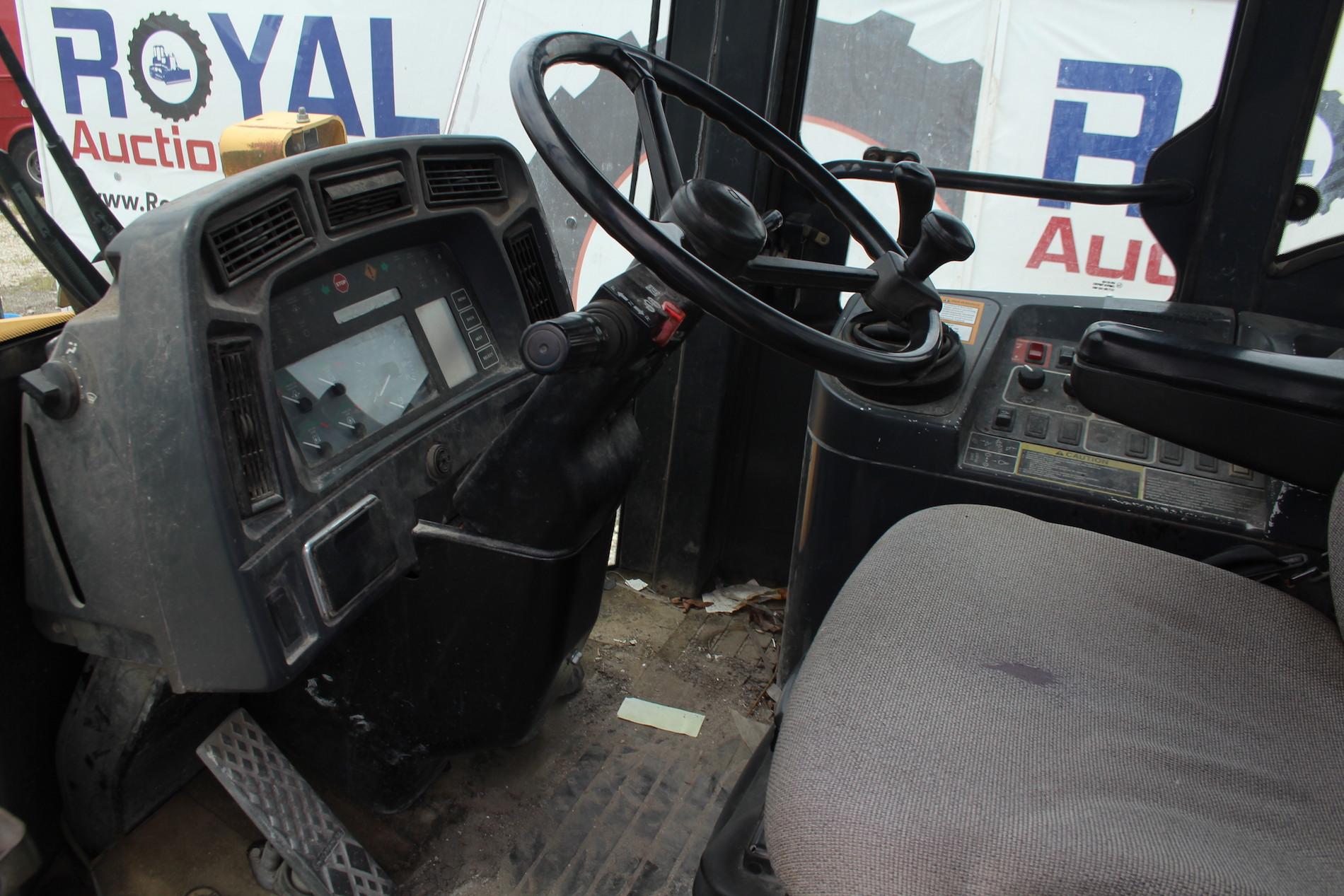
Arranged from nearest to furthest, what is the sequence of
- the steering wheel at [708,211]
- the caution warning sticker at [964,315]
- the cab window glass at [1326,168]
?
the steering wheel at [708,211] < the cab window glass at [1326,168] < the caution warning sticker at [964,315]

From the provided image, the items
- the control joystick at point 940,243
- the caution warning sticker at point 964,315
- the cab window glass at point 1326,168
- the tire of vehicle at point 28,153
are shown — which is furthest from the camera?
the tire of vehicle at point 28,153

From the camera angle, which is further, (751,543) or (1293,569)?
(751,543)

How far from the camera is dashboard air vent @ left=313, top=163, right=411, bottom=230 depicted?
1.19 metres

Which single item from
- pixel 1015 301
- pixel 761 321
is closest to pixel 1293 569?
pixel 1015 301

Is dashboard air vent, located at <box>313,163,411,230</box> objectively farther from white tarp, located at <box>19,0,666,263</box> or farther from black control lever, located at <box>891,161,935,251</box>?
white tarp, located at <box>19,0,666,263</box>

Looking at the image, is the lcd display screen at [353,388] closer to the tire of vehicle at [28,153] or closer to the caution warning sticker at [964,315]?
the caution warning sticker at [964,315]

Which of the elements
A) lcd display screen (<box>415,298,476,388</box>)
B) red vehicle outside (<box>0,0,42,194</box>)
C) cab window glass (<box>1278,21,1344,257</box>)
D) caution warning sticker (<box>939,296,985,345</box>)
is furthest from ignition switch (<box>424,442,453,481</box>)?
red vehicle outside (<box>0,0,42,194</box>)

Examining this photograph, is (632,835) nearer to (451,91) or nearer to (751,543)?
(751,543)

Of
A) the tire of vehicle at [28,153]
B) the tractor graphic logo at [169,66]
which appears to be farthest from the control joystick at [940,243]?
the tire of vehicle at [28,153]

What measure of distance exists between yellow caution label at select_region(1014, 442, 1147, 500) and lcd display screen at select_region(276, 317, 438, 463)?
0.99 metres

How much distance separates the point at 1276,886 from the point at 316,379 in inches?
44.4

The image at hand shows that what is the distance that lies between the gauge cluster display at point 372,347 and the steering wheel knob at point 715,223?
0.50 meters

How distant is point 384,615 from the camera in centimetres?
138

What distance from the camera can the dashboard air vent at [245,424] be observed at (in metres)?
1.03
